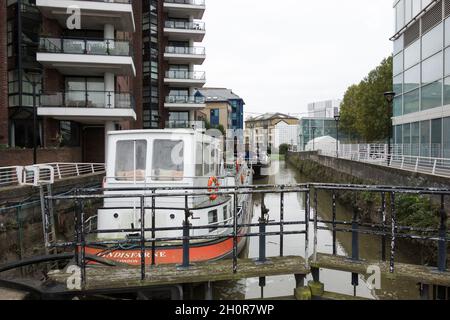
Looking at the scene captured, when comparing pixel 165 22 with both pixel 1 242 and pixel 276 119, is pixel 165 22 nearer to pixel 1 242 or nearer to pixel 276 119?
pixel 1 242

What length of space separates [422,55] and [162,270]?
2195 centimetres

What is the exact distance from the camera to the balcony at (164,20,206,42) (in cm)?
3897

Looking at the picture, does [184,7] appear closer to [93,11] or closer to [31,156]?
[93,11]

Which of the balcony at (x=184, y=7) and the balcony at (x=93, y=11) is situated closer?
the balcony at (x=93, y=11)

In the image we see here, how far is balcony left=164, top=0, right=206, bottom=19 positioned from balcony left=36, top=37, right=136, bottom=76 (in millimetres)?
18971

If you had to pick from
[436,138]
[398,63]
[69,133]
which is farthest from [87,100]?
[398,63]

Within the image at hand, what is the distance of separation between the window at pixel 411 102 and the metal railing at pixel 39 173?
1934 centimetres

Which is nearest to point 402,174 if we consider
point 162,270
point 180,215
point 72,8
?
point 180,215

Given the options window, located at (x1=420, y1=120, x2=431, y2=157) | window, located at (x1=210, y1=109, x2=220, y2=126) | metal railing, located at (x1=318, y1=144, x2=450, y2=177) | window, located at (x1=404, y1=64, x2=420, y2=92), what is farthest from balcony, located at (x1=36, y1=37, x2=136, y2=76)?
window, located at (x1=210, y1=109, x2=220, y2=126)

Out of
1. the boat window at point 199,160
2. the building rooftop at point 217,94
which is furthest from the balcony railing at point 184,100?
the building rooftop at point 217,94

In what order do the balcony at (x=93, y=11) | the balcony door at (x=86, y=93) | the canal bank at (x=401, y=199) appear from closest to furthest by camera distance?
the canal bank at (x=401, y=199), the balcony at (x=93, y=11), the balcony door at (x=86, y=93)

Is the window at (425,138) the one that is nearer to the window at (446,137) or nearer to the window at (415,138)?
the window at (415,138)

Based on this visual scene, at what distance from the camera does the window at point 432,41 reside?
19.1 m

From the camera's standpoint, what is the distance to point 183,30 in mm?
39125
